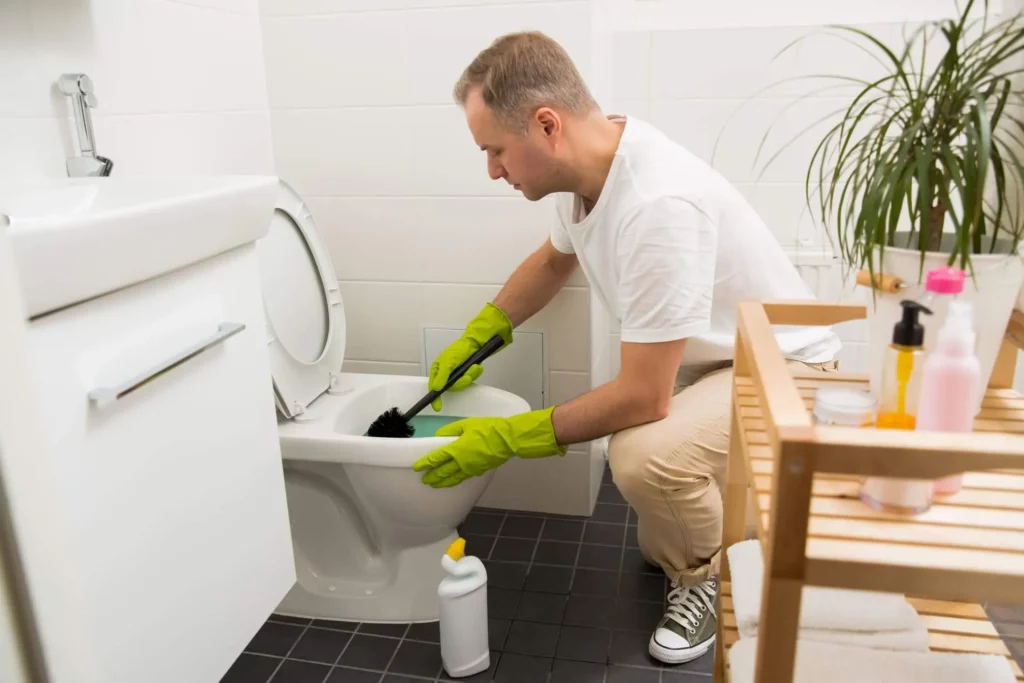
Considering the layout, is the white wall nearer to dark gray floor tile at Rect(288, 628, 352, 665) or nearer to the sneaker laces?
dark gray floor tile at Rect(288, 628, 352, 665)

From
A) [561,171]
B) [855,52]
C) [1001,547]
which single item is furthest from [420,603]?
[855,52]

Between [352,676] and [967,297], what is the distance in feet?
3.74

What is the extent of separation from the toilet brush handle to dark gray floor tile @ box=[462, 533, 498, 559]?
360 mm

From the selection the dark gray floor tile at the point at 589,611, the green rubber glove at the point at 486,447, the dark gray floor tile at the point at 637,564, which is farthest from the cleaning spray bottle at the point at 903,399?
the dark gray floor tile at the point at 637,564

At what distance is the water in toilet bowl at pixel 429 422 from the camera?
1625 mm

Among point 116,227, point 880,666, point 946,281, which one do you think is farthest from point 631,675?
point 116,227

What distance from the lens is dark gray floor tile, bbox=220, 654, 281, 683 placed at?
142 cm

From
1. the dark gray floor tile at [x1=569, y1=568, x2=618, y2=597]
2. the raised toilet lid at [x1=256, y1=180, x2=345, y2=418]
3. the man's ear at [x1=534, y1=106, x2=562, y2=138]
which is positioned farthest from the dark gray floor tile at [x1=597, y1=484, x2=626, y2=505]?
the man's ear at [x1=534, y1=106, x2=562, y2=138]

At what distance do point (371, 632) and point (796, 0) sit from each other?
164cm

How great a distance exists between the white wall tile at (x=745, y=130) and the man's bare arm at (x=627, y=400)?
27.3 inches

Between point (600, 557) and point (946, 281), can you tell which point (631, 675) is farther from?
point (946, 281)

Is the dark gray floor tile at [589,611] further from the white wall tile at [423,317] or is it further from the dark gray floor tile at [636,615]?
the white wall tile at [423,317]

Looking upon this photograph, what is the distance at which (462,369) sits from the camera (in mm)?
1597

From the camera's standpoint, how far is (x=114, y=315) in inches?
33.6
